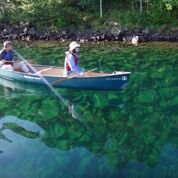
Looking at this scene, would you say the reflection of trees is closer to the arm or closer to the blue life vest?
the arm

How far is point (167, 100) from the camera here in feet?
48.5

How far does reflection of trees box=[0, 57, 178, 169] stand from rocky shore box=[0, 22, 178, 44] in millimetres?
10029

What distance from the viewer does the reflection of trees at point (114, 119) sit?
11047mm

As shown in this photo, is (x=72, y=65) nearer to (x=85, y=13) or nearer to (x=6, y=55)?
(x=6, y=55)

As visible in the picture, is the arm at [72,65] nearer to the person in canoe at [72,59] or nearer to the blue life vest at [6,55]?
the person in canoe at [72,59]

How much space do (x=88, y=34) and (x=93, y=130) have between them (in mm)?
16845

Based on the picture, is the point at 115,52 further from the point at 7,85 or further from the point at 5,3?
the point at 5,3

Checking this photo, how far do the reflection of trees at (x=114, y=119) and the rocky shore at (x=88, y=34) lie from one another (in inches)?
395

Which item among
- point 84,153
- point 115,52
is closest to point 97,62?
point 115,52

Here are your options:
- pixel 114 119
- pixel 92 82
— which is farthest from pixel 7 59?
pixel 114 119

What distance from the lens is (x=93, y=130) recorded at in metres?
12.2

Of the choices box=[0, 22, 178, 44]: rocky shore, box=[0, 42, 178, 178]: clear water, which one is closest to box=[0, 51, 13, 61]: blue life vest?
box=[0, 42, 178, 178]: clear water

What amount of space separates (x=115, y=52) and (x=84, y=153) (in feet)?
44.3

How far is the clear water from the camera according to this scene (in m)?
9.89
